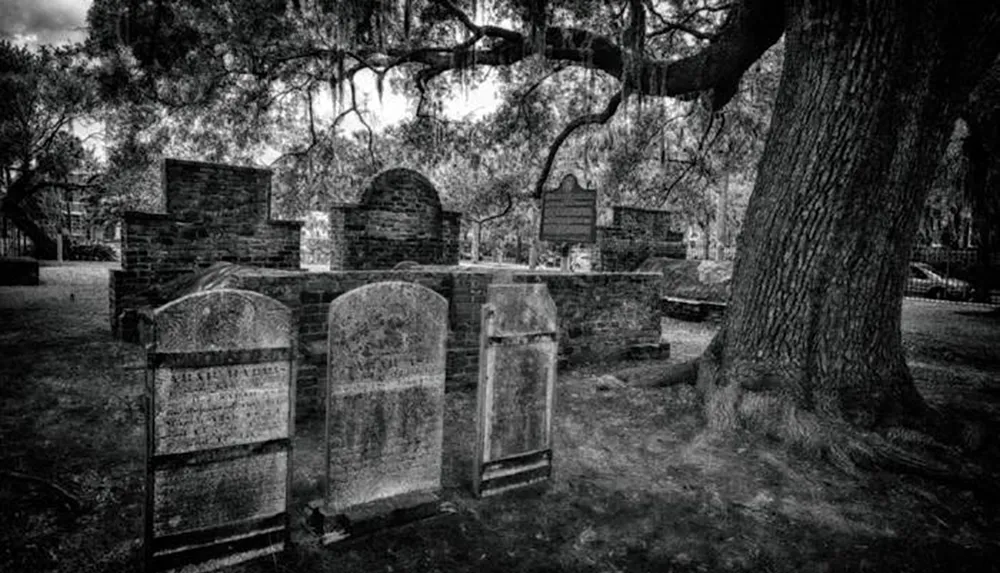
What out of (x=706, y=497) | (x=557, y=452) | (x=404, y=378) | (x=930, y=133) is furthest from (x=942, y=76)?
(x=404, y=378)

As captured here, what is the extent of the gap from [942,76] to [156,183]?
99.8 ft

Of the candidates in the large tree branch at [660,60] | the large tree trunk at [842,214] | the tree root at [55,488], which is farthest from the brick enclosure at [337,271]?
the large tree trunk at [842,214]

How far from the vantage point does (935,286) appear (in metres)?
19.9

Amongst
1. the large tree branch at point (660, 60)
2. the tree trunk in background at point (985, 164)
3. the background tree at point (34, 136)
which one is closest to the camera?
the large tree branch at point (660, 60)

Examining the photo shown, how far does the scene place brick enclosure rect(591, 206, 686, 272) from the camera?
12.5 metres

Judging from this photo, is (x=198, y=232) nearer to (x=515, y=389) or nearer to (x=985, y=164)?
(x=515, y=389)

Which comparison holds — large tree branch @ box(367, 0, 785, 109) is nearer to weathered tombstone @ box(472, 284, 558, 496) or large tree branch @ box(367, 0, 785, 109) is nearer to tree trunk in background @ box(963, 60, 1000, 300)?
weathered tombstone @ box(472, 284, 558, 496)

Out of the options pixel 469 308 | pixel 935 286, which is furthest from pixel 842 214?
pixel 935 286

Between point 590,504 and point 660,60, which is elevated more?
point 660,60

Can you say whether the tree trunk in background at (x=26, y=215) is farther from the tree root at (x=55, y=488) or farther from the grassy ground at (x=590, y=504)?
the tree root at (x=55, y=488)

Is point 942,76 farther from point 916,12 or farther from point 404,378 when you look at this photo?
point 404,378

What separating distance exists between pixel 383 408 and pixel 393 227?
730 centimetres

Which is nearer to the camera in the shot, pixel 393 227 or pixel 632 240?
pixel 393 227

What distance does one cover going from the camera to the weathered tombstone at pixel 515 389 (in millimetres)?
3721
